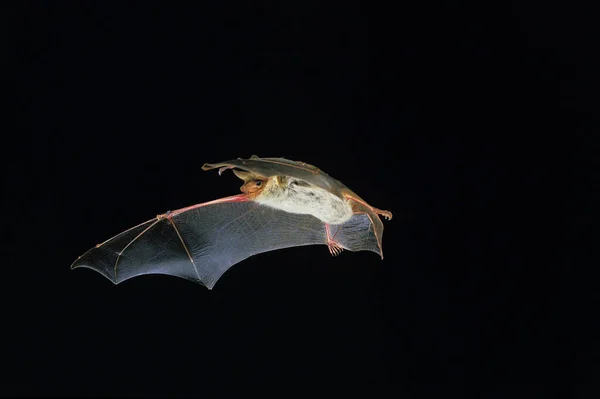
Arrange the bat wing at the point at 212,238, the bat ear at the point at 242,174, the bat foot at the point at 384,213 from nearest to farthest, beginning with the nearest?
the bat ear at the point at 242,174 < the bat foot at the point at 384,213 < the bat wing at the point at 212,238

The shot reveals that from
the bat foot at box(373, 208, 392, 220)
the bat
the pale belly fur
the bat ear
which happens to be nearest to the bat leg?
the bat

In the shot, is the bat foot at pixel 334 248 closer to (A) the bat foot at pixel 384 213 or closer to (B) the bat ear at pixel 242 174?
(A) the bat foot at pixel 384 213

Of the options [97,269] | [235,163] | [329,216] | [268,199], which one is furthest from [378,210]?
[97,269]

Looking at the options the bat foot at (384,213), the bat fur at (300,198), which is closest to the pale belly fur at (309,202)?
the bat fur at (300,198)

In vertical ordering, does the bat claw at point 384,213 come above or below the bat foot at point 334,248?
above

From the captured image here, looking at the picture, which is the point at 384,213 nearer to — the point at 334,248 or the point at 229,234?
the point at 334,248

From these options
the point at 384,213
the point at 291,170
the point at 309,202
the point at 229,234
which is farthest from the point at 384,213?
the point at 229,234

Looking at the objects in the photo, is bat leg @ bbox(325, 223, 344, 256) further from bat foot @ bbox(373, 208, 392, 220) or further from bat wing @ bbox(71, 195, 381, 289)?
bat foot @ bbox(373, 208, 392, 220)

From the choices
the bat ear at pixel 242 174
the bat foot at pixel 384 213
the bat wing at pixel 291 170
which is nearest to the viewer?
the bat wing at pixel 291 170
